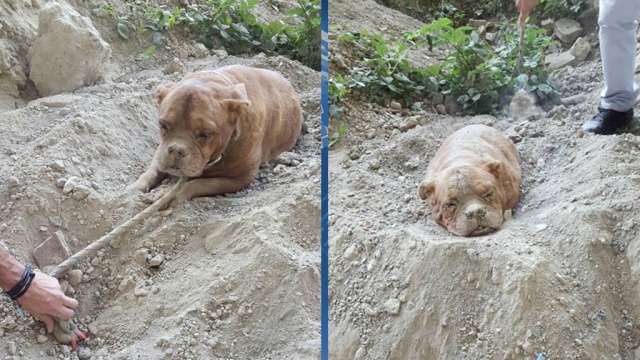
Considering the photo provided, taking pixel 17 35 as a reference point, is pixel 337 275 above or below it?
below

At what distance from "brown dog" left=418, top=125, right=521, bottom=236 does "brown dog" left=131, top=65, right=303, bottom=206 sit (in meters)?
0.38

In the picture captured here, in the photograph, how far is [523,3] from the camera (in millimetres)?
1559

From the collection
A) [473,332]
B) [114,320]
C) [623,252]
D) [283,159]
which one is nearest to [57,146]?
[114,320]

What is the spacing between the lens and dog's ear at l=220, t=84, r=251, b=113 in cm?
170

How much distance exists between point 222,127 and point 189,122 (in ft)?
0.31

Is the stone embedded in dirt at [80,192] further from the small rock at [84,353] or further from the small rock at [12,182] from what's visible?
the small rock at [84,353]

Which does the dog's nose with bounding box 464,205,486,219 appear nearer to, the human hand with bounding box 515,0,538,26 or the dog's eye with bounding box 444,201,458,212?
the dog's eye with bounding box 444,201,458,212

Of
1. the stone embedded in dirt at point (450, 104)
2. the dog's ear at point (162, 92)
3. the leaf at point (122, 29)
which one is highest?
the leaf at point (122, 29)

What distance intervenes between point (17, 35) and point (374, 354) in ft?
3.54

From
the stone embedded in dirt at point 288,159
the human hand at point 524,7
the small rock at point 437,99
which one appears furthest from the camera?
the stone embedded in dirt at point 288,159

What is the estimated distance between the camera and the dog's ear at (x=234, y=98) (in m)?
1.70

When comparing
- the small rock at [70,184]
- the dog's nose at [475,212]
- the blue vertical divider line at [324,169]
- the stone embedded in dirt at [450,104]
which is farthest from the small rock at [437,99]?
the small rock at [70,184]

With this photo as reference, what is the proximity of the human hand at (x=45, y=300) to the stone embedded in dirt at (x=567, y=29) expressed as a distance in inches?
47.5

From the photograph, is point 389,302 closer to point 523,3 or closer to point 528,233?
point 528,233
